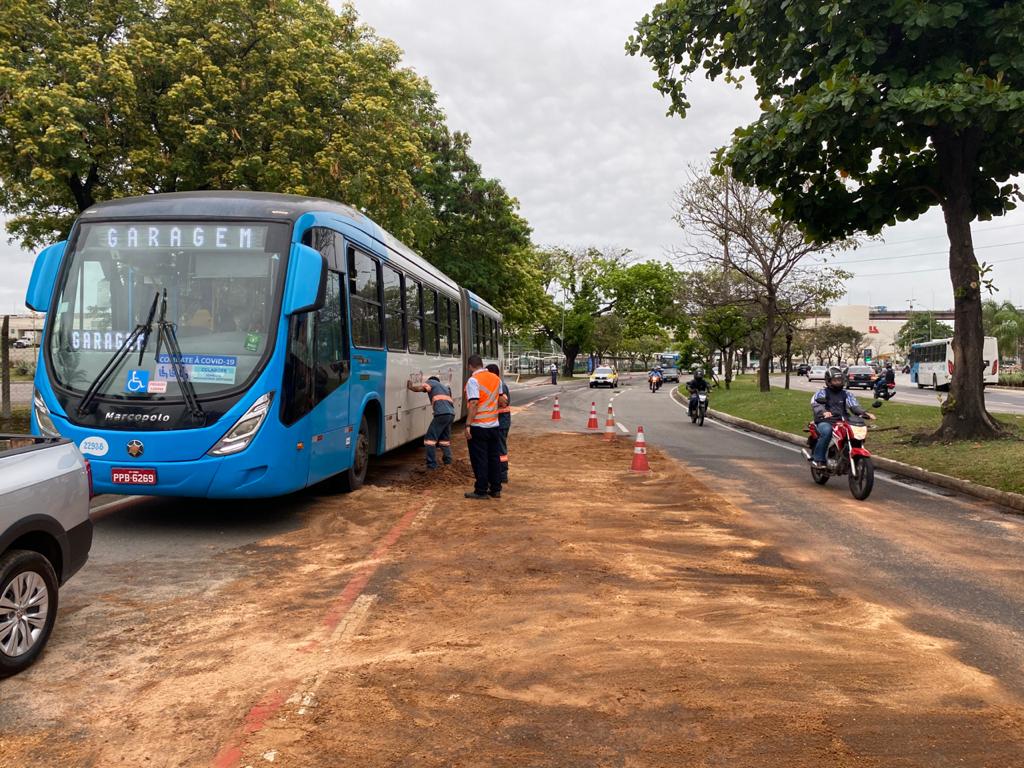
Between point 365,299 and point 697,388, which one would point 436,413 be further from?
point 697,388

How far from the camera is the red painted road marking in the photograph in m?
3.22

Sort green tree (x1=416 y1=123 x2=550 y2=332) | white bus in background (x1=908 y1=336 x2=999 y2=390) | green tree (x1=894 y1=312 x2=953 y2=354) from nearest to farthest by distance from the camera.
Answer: green tree (x1=416 y1=123 x2=550 y2=332) → white bus in background (x1=908 y1=336 x2=999 y2=390) → green tree (x1=894 y1=312 x2=953 y2=354)

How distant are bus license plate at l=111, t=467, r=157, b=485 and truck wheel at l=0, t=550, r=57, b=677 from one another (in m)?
2.71

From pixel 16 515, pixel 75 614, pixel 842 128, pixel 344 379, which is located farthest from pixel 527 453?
pixel 16 515

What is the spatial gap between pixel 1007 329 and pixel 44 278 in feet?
224

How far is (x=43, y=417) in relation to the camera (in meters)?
7.29

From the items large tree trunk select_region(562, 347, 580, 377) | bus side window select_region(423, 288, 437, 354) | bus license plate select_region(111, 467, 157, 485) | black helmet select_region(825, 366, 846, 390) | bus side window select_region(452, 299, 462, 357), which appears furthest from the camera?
large tree trunk select_region(562, 347, 580, 377)

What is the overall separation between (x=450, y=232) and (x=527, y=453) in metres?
24.1

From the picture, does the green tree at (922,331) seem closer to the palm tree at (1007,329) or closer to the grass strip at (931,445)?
the palm tree at (1007,329)

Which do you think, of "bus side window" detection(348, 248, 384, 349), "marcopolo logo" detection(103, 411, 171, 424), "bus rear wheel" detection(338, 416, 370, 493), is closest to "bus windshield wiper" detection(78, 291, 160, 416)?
"marcopolo logo" detection(103, 411, 171, 424)

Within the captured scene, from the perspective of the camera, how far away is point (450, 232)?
36.9 m

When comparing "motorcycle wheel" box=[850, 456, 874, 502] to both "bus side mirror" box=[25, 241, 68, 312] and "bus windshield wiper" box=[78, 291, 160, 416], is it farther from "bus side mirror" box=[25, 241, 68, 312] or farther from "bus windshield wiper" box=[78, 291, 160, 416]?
"bus side mirror" box=[25, 241, 68, 312]

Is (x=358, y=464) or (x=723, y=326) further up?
(x=723, y=326)

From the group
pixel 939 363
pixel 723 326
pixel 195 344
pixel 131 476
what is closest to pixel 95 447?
pixel 131 476
